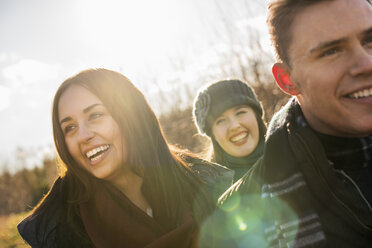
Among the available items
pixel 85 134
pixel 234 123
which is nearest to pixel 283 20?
pixel 85 134

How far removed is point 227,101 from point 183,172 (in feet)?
3.26

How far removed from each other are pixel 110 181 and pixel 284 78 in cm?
161

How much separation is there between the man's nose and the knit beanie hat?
71.9 inches

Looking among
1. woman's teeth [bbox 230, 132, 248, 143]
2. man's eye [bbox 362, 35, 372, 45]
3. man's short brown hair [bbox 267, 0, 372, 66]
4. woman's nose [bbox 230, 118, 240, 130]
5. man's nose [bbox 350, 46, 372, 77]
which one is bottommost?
woman's teeth [bbox 230, 132, 248, 143]

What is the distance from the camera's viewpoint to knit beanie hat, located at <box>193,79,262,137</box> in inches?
130

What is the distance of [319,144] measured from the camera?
1533 millimetres

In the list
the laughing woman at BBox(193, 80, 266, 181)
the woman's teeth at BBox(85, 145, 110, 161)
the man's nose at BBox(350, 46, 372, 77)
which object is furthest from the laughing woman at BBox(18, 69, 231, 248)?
the man's nose at BBox(350, 46, 372, 77)

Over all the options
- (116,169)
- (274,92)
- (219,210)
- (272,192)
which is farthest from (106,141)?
(274,92)

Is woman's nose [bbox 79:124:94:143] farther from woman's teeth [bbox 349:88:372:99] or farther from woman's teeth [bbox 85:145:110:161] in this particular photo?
woman's teeth [bbox 349:88:372:99]

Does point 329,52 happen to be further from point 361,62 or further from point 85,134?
point 85,134

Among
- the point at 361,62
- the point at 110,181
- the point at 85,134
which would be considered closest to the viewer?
the point at 361,62

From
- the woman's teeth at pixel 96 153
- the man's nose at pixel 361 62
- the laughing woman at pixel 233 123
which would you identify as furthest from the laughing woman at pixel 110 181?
the man's nose at pixel 361 62

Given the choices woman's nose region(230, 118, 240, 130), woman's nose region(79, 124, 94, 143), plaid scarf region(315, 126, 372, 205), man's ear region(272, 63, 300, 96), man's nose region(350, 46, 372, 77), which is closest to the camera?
man's nose region(350, 46, 372, 77)

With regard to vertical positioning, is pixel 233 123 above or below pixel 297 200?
above
